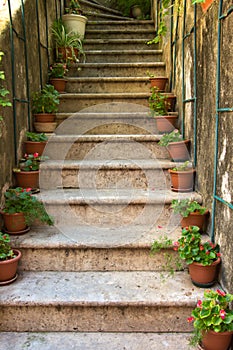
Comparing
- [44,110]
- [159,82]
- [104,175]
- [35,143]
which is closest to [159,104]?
[159,82]

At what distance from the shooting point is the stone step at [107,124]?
281 cm

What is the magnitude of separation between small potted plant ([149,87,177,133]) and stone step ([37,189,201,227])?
0.74m

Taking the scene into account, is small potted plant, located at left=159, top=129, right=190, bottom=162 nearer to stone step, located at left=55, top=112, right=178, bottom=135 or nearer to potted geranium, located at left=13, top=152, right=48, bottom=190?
stone step, located at left=55, top=112, right=178, bottom=135

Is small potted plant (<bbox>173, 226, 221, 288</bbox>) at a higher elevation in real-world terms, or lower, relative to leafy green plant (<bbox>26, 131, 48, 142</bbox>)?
lower

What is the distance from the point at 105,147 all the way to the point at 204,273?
4.28 feet

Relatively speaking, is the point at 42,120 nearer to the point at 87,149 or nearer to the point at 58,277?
the point at 87,149

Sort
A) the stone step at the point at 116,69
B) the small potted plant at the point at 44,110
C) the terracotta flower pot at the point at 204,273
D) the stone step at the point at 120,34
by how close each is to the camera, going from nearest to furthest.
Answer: the terracotta flower pot at the point at 204,273 < the small potted plant at the point at 44,110 < the stone step at the point at 116,69 < the stone step at the point at 120,34

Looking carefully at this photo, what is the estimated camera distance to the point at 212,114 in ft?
6.01

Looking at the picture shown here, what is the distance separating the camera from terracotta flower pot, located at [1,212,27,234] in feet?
6.29

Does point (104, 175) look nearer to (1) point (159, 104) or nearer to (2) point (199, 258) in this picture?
(1) point (159, 104)

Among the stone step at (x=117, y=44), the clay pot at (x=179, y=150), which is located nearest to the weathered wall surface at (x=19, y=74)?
the stone step at (x=117, y=44)

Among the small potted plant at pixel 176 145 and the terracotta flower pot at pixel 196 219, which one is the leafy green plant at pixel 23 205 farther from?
the small potted plant at pixel 176 145

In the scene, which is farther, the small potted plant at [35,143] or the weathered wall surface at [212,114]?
the small potted plant at [35,143]

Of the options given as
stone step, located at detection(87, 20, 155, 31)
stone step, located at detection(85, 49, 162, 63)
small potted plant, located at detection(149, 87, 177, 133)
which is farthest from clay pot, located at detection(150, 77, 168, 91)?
stone step, located at detection(87, 20, 155, 31)
